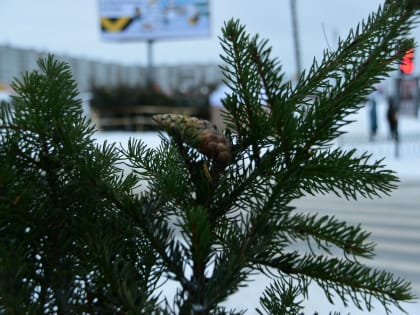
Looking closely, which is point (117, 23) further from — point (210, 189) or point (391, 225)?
point (210, 189)

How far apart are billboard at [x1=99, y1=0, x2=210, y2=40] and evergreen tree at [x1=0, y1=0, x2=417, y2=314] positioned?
24.9 meters

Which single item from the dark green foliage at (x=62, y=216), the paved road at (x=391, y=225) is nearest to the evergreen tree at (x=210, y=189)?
the dark green foliage at (x=62, y=216)

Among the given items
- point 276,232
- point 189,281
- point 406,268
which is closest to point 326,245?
point 276,232

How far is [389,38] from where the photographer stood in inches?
26.3

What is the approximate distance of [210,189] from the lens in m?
0.69

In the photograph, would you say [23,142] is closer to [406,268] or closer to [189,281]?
[189,281]

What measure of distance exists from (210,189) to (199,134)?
8 cm

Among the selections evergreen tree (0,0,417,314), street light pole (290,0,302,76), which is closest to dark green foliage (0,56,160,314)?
evergreen tree (0,0,417,314)

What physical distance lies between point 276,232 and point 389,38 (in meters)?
0.28

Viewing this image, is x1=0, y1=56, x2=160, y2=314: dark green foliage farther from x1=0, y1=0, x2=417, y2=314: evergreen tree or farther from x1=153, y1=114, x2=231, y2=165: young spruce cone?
x1=153, y1=114, x2=231, y2=165: young spruce cone

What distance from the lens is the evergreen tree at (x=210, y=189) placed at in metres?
0.63

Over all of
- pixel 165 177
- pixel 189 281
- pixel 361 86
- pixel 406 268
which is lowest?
pixel 406 268

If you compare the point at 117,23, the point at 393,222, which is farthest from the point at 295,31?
the point at 117,23

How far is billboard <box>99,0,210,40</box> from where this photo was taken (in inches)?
977
